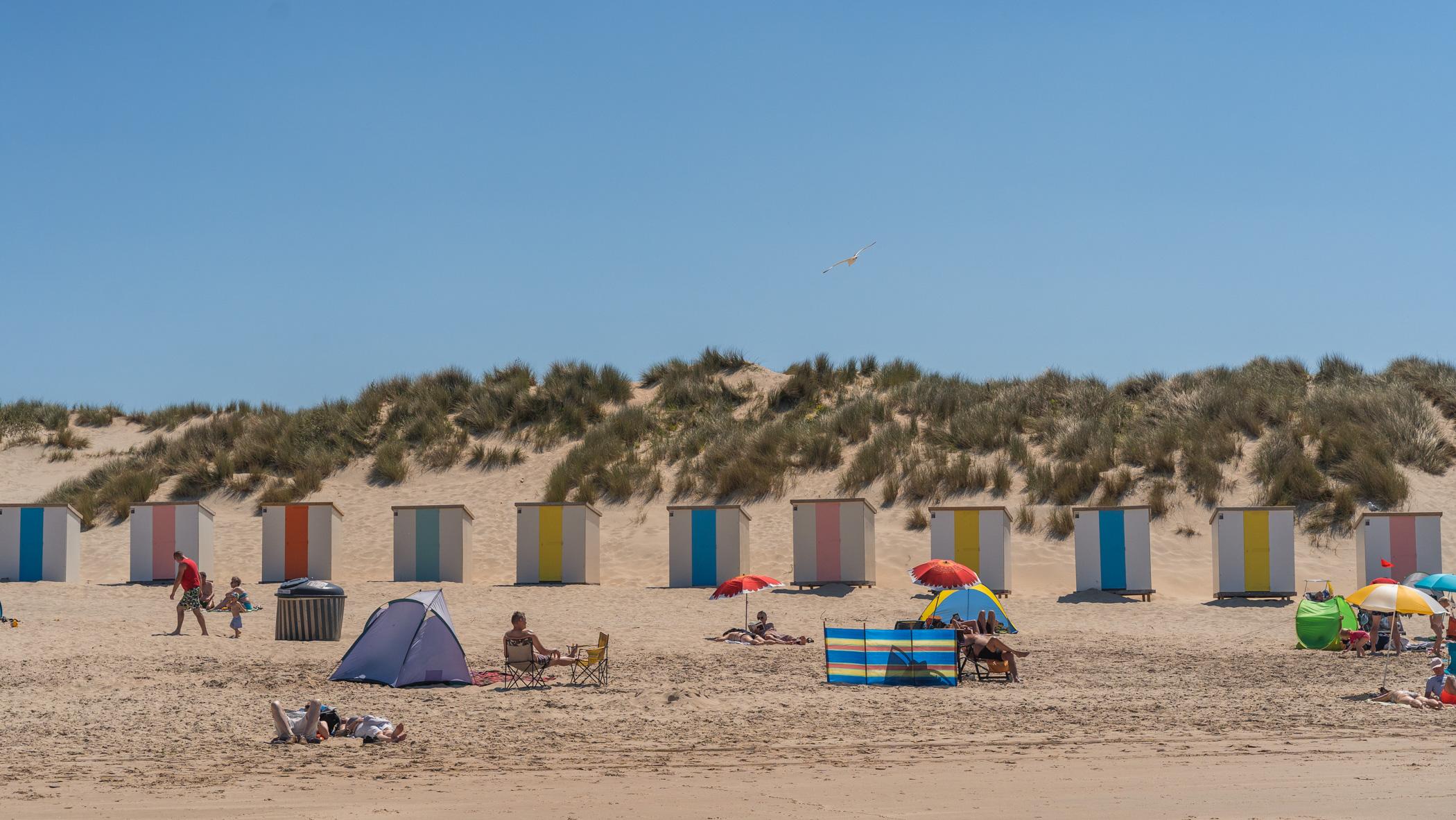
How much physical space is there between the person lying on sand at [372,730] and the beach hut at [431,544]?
12304 millimetres

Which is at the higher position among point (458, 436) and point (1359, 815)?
point (458, 436)

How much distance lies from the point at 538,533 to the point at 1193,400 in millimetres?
15027

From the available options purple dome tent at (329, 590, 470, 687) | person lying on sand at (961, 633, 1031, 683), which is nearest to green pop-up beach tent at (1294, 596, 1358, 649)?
person lying on sand at (961, 633, 1031, 683)

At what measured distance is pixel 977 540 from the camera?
20.6 metres

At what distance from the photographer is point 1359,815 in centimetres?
686

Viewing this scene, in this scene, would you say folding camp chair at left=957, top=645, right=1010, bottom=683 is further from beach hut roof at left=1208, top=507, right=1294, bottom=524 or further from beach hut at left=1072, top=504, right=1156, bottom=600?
beach hut roof at left=1208, top=507, right=1294, bottom=524

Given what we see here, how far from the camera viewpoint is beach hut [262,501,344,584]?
21578mm

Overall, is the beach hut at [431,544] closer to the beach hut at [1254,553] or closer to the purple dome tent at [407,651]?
the purple dome tent at [407,651]

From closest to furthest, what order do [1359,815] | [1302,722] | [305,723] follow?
[1359,815] → [305,723] → [1302,722]

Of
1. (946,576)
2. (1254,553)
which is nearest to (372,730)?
(946,576)

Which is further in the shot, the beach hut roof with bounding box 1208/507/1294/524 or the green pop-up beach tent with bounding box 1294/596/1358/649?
the beach hut roof with bounding box 1208/507/1294/524

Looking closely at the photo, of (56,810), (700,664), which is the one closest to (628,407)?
(700,664)

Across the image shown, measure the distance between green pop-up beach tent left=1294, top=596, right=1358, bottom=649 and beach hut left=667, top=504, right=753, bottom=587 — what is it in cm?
845

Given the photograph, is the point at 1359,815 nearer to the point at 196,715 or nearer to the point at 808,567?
the point at 196,715
